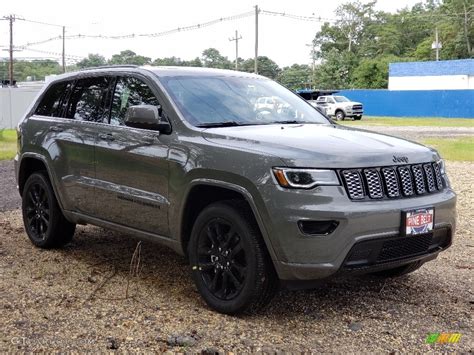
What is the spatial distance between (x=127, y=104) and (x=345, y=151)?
2232mm

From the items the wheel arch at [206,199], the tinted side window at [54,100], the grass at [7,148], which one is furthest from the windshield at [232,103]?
the grass at [7,148]

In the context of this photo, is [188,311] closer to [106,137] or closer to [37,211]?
[106,137]

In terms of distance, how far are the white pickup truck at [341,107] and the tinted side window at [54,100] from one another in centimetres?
3405

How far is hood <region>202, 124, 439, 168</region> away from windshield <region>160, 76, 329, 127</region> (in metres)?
0.24

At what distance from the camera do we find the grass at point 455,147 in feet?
52.3

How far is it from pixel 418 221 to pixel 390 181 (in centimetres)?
34

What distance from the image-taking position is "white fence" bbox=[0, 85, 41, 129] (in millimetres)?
30703

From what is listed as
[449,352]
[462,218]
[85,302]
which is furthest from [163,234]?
[462,218]

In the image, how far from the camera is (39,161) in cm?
658

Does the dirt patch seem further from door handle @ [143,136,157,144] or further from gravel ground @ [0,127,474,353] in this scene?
door handle @ [143,136,157,144]

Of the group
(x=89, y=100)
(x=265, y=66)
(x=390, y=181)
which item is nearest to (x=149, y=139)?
(x=89, y=100)

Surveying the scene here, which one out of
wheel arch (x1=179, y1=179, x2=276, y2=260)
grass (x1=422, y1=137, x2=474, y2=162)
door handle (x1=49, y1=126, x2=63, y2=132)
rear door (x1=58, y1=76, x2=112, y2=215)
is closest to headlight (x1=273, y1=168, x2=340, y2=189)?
wheel arch (x1=179, y1=179, x2=276, y2=260)

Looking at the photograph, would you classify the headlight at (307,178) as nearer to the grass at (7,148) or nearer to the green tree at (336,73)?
the grass at (7,148)

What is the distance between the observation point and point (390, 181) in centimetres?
Answer: 426
